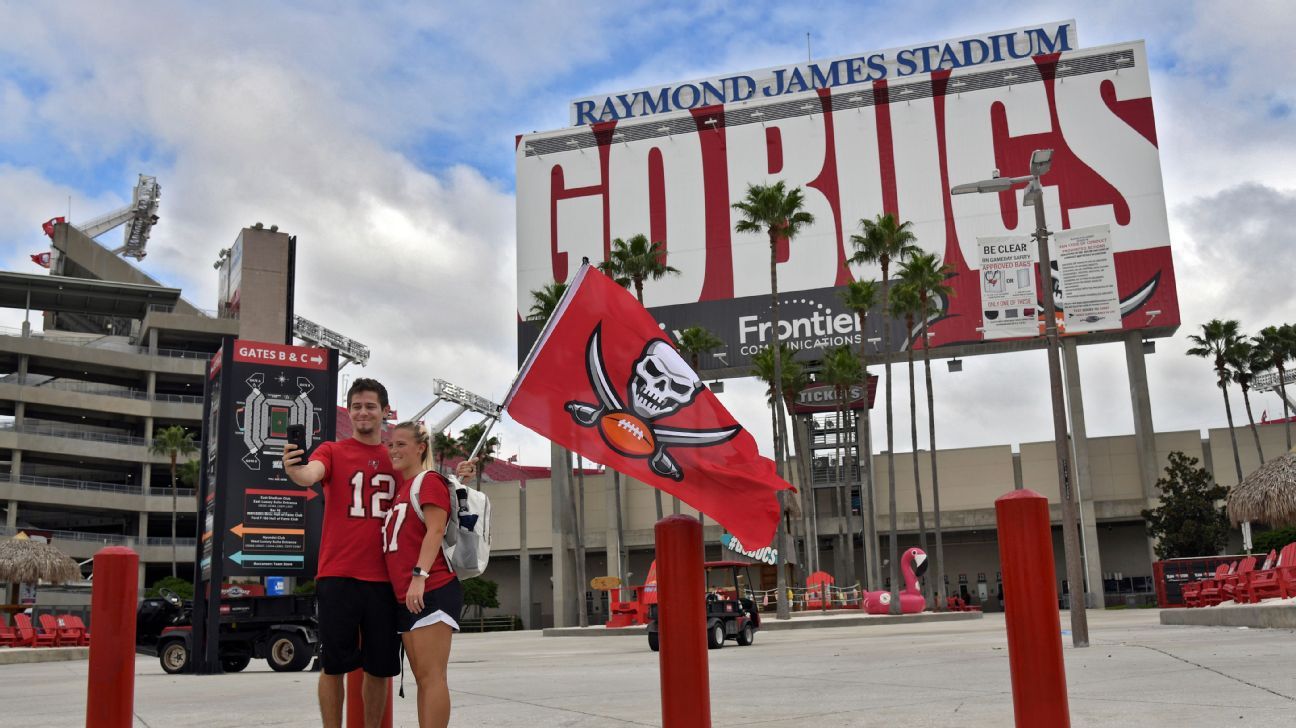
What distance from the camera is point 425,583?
5.27 m

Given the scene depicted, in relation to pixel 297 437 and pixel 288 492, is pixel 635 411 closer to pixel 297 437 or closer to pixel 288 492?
pixel 297 437

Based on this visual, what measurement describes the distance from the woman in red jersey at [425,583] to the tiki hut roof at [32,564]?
132 feet

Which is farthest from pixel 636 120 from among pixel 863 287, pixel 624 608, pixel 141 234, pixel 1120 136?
pixel 141 234

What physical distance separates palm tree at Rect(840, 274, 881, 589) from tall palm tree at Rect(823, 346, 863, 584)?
73cm

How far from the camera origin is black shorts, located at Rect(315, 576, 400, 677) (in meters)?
5.32

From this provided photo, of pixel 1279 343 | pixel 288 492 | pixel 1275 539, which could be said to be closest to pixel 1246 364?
pixel 1279 343

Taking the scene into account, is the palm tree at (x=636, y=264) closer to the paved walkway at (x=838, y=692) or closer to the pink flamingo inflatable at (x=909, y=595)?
the pink flamingo inflatable at (x=909, y=595)

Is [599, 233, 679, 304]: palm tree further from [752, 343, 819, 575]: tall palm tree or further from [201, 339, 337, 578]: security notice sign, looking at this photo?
[201, 339, 337, 578]: security notice sign

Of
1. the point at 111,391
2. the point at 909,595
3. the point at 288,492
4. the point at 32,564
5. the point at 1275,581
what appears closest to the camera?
the point at 1275,581

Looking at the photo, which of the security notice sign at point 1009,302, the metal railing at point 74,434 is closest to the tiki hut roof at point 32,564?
the metal railing at point 74,434

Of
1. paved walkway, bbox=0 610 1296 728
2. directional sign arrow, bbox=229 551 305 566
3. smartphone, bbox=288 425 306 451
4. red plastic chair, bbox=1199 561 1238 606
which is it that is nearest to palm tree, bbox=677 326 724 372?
red plastic chair, bbox=1199 561 1238 606

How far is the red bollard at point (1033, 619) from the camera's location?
4.43 meters

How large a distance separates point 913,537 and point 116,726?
63538 mm

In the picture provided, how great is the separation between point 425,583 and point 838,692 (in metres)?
5.20
